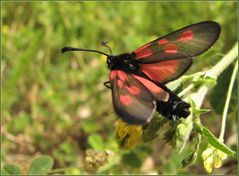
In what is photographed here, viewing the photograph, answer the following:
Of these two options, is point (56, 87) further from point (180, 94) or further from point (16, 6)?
point (180, 94)

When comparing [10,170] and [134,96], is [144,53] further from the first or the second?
[10,170]

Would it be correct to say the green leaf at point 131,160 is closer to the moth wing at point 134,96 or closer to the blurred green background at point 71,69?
the blurred green background at point 71,69

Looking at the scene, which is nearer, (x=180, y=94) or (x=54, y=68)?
(x=180, y=94)

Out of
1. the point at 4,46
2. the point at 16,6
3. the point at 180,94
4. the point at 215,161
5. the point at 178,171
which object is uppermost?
the point at 16,6

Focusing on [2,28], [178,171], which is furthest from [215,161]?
[2,28]

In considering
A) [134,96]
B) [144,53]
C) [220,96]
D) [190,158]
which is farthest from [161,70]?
[220,96]

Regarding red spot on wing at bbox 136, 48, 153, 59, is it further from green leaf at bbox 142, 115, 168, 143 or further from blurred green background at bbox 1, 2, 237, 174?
blurred green background at bbox 1, 2, 237, 174

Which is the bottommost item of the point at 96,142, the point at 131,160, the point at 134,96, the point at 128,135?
the point at 131,160
